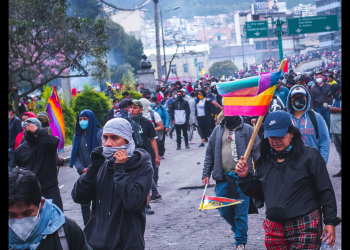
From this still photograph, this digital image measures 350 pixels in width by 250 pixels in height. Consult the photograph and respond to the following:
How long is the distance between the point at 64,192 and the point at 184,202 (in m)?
2.88

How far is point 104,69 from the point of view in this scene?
16562 millimetres

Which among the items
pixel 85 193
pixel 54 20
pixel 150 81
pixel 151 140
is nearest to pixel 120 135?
pixel 85 193

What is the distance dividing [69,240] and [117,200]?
2.62ft

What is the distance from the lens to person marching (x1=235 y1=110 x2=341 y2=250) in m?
3.49

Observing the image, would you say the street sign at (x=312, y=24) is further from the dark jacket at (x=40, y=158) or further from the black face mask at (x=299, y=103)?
the dark jacket at (x=40, y=158)

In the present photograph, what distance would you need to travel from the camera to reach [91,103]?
59.9ft

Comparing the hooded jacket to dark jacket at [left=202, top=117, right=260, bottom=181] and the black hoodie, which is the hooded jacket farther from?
the black hoodie

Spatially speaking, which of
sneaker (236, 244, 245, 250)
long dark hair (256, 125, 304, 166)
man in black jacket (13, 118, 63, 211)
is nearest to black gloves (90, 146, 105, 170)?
long dark hair (256, 125, 304, 166)

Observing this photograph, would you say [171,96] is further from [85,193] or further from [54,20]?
[85,193]

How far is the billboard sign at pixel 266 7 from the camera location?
5689 inches

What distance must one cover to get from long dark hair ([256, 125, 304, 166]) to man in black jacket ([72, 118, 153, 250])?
897 millimetres

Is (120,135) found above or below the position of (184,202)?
above

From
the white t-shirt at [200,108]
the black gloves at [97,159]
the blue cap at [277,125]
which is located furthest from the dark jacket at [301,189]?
the white t-shirt at [200,108]

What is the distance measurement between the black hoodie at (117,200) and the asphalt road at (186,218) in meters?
2.41
